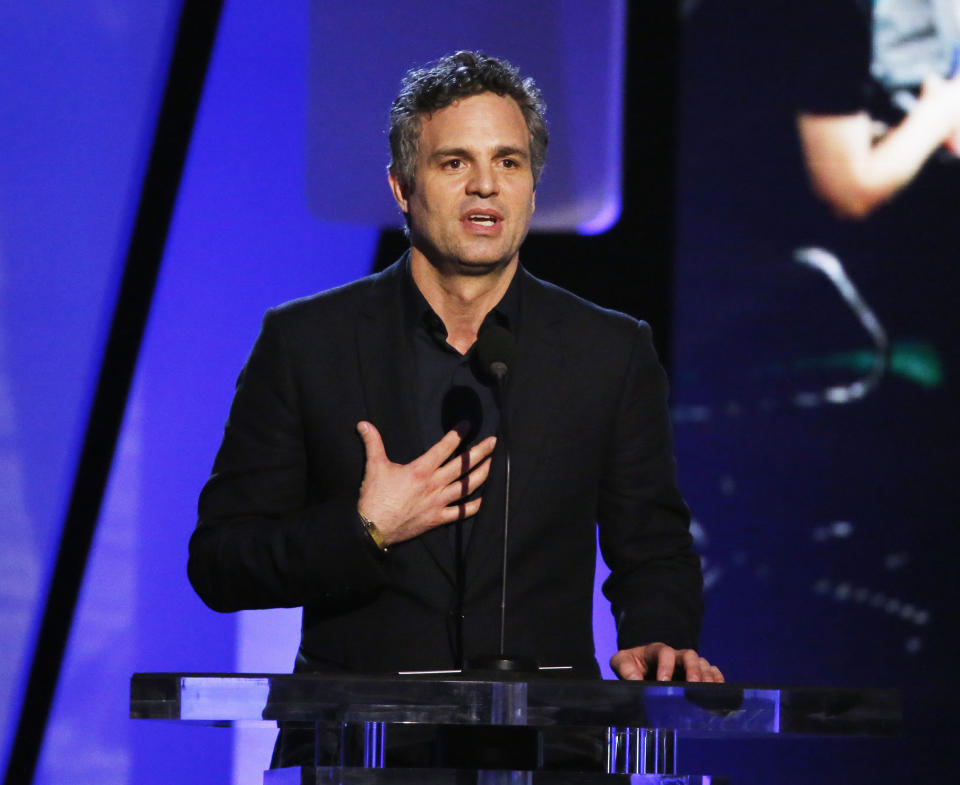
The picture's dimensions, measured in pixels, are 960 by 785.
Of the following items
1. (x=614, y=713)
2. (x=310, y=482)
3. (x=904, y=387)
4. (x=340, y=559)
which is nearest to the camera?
(x=614, y=713)

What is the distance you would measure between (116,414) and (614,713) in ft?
6.56

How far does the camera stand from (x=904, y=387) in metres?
3.32

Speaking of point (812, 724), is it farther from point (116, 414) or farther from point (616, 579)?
point (116, 414)

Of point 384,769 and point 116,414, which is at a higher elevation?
point 116,414

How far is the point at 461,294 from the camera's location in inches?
92.3

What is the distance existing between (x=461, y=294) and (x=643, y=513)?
1.58 ft

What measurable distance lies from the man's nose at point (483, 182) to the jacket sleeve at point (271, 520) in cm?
40

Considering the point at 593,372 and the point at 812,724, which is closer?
the point at 812,724

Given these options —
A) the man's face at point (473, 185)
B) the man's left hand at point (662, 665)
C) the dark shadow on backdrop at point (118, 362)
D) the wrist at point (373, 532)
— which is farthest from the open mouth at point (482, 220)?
the dark shadow on backdrop at point (118, 362)

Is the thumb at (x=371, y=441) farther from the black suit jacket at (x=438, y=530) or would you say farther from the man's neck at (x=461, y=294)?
the man's neck at (x=461, y=294)

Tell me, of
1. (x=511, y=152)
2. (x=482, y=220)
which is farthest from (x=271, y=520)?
(x=511, y=152)

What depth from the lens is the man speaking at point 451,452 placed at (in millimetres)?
2061

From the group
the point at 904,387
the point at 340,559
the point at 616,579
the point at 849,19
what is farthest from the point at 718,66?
the point at 340,559

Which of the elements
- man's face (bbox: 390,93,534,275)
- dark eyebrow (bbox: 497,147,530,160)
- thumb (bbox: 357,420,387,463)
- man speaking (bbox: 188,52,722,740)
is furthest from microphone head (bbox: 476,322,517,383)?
dark eyebrow (bbox: 497,147,530,160)
